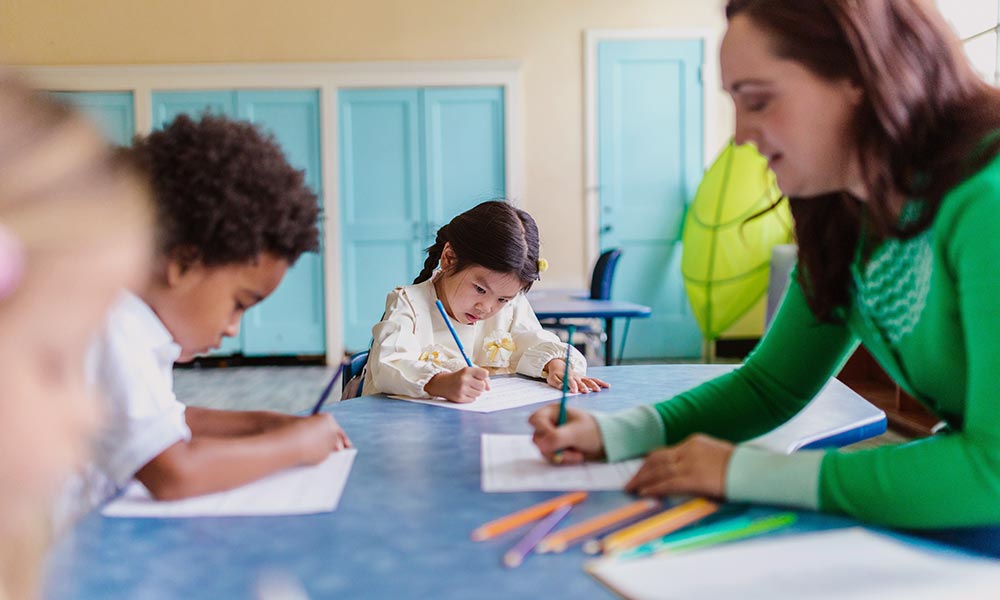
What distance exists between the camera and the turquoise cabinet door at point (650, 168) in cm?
562

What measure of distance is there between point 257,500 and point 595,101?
5190 mm

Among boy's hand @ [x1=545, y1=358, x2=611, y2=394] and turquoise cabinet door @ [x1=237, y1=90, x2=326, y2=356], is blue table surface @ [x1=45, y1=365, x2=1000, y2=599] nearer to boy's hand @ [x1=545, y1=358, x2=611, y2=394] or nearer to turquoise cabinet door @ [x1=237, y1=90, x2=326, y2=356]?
boy's hand @ [x1=545, y1=358, x2=611, y2=394]

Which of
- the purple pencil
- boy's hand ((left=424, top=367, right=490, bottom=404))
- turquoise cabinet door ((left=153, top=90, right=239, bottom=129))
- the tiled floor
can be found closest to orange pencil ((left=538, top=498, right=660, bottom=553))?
the purple pencil

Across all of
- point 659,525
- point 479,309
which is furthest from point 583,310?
point 659,525

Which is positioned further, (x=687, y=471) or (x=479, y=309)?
(x=479, y=309)

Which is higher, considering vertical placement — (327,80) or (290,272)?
(327,80)

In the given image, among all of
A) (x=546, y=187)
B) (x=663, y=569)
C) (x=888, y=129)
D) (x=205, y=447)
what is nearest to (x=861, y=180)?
(x=888, y=129)

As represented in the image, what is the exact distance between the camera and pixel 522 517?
0.74 m

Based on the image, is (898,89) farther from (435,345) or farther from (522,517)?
(435,345)

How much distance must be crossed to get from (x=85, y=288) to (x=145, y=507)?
41 centimetres

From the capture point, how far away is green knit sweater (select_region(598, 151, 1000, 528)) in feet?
2.26

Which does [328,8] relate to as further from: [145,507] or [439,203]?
[145,507]

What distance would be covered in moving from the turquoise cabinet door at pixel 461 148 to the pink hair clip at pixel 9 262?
5.18m

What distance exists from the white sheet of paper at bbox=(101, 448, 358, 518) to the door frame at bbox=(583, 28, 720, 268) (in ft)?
16.3
